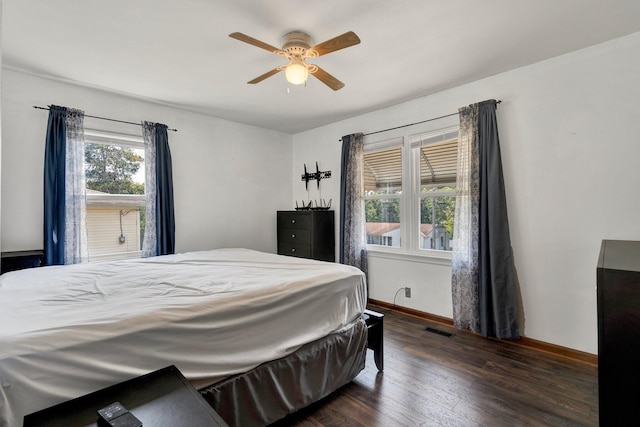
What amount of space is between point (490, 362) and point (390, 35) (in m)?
2.67

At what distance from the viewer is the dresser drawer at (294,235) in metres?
4.07

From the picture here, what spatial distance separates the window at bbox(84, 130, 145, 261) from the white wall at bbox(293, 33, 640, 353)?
3787 millimetres

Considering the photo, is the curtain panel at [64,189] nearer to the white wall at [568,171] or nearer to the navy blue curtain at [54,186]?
the navy blue curtain at [54,186]

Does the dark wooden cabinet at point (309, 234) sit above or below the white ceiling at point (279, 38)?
below

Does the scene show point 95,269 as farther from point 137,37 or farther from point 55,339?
point 137,37

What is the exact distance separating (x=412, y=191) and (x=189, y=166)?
9.32ft

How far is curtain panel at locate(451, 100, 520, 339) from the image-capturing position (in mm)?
2633

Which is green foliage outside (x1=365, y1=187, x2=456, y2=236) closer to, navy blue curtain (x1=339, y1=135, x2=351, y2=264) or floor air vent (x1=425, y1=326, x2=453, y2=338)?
navy blue curtain (x1=339, y1=135, x2=351, y2=264)

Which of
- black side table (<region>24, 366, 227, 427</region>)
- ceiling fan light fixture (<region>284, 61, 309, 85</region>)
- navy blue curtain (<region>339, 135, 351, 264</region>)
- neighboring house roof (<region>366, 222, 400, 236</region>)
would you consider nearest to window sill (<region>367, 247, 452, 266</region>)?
neighboring house roof (<region>366, 222, 400, 236</region>)

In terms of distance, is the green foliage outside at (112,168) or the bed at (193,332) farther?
the green foliage outside at (112,168)

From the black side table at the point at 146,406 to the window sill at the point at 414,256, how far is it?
2803 millimetres

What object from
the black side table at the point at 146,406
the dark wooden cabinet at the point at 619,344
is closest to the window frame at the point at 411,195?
the dark wooden cabinet at the point at 619,344

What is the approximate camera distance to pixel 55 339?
102cm

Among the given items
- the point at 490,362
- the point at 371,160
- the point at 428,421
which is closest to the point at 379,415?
the point at 428,421
